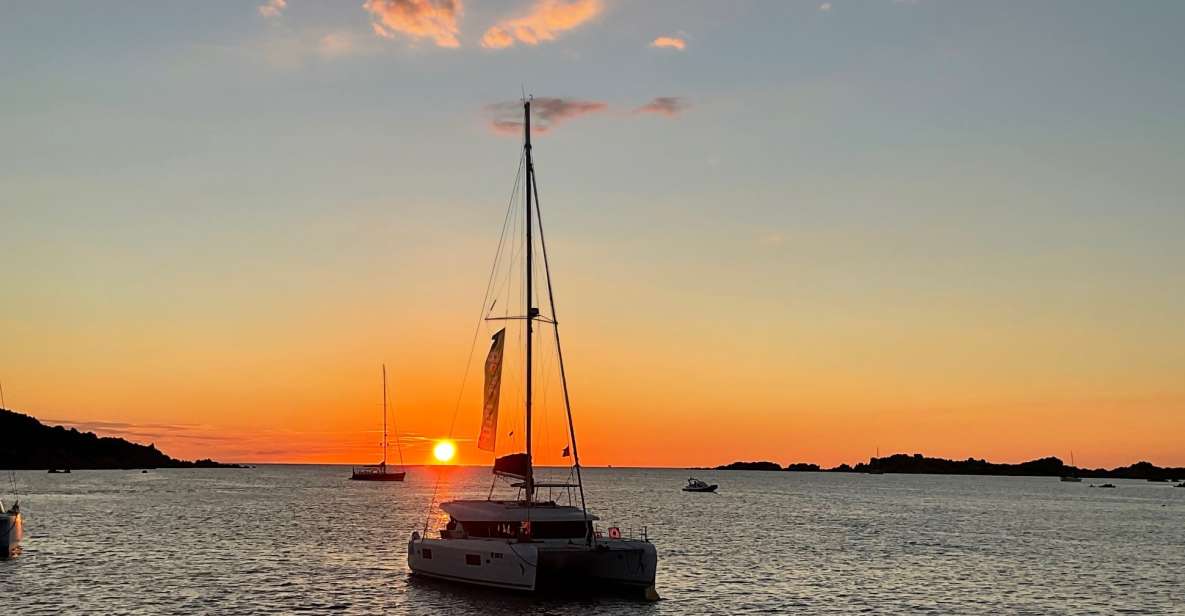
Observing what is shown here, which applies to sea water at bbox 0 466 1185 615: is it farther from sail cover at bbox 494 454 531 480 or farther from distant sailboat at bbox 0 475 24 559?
sail cover at bbox 494 454 531 480

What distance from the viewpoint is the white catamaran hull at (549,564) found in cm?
4438

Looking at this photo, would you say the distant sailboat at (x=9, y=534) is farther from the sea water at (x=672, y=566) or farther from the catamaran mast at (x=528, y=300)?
the catamaran mast at (x=528, y=300)

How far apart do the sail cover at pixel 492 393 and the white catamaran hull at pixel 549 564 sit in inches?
198

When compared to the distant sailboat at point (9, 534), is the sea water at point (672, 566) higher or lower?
lower

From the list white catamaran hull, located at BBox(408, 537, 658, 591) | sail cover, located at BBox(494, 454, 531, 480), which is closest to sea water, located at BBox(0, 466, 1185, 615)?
white catamaran hull, located at BBox(408, 537, 658, 591)

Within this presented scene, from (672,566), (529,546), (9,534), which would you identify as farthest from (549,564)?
(9,534)

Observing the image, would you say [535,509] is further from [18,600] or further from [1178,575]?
[1178,575]

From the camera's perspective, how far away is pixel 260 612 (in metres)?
44.3

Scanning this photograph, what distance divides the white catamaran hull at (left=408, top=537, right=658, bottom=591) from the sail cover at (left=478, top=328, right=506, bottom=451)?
5036 mm

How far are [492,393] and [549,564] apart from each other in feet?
30.1

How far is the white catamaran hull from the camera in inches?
1747

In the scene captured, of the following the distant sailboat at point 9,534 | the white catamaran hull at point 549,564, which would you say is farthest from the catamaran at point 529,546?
the distant sailboat at point 9,534

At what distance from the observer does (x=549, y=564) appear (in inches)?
1768

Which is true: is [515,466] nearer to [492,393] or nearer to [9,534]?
[492,393]
